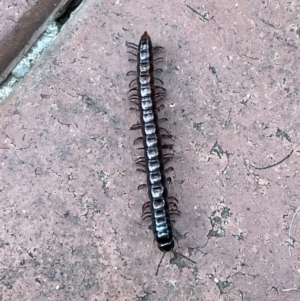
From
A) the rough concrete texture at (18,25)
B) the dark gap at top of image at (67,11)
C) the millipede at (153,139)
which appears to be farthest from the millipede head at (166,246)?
the dark gap at top of image at (67,11)

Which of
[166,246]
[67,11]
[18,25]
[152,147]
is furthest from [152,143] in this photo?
[18,25]

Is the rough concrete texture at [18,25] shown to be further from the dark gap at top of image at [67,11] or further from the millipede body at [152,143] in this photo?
the millipede body at [152,143]

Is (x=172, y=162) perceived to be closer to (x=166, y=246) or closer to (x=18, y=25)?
(x=166, y=246)

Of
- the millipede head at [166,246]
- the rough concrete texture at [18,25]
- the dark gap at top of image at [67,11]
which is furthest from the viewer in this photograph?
the dark gap at top of image at [67,11]

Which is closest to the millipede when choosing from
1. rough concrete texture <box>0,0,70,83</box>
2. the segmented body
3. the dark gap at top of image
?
the segmented body

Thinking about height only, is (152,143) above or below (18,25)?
below

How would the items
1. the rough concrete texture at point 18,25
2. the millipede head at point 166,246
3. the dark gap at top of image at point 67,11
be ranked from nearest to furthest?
the millipede head at point 166,246 < the rough concrete texture at point 18,25 < the dark gap at top of image at point 67,11
